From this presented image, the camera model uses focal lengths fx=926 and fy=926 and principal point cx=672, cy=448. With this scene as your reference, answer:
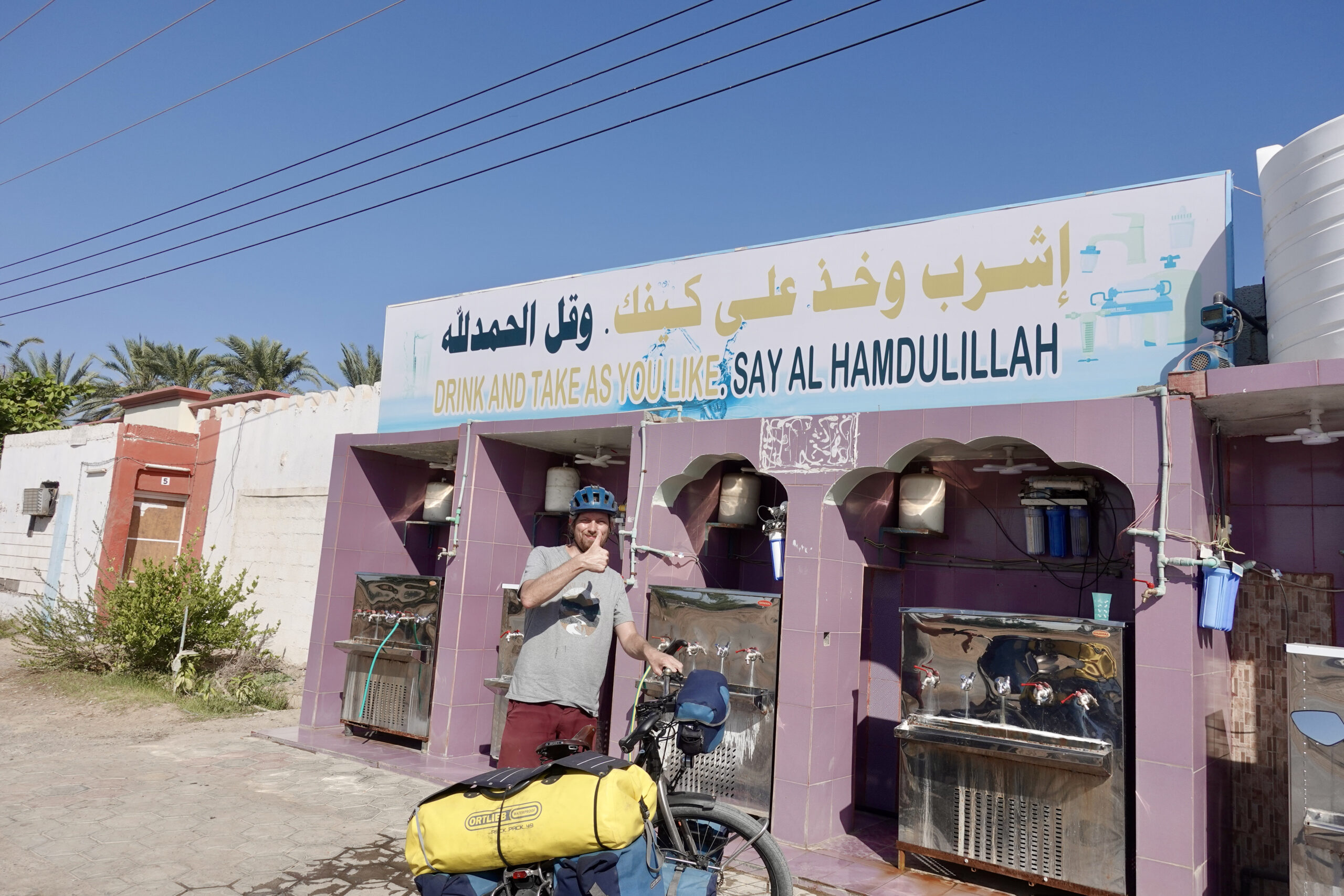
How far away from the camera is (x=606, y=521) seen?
13.8 ft

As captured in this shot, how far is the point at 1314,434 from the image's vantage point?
505 centimetres

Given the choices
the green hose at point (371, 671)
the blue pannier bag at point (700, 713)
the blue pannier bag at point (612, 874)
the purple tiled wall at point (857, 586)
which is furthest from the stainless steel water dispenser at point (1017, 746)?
the green hose at point (371, 671)

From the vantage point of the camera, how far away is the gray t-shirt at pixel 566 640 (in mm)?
3971

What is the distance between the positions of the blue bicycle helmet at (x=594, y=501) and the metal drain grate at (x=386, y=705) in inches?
186

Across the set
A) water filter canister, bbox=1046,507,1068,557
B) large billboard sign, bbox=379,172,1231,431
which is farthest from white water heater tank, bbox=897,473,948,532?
water filter canister, bbox=1046,507,1068,557

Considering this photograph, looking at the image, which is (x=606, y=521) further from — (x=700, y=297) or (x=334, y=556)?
(x=334, y=556)

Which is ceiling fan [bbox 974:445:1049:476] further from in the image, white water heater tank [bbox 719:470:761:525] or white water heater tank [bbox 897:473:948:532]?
white water heater tank [bbox 719:470:761:525]

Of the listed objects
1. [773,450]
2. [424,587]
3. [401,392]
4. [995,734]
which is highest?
[401,392]

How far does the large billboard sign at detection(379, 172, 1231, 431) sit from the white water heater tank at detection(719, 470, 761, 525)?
51cm

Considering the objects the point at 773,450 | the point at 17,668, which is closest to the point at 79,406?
the point at 17,668

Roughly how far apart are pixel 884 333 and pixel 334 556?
5.69m

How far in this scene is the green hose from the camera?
8258 millimetres

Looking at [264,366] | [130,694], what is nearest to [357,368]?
[264,366]

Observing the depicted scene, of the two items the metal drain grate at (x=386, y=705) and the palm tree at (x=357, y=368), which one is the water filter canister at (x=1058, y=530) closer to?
the metal drain grate at (x=386, y=705)
